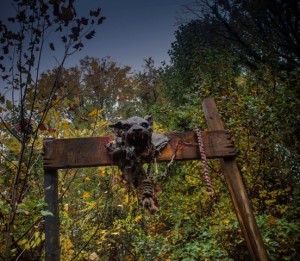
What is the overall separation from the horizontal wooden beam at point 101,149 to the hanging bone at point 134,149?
10 centimetres

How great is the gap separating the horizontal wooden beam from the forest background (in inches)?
8.7

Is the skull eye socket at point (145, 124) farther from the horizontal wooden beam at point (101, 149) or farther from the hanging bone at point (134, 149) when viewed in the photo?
the horizontal wooden beam at point (101, 149)

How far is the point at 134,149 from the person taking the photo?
2.58 meters

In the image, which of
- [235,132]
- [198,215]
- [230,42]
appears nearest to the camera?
[235,132]

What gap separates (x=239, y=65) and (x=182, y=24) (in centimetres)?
403

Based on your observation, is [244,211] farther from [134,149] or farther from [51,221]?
[51,221]

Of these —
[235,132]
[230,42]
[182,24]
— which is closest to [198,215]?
[235,132]

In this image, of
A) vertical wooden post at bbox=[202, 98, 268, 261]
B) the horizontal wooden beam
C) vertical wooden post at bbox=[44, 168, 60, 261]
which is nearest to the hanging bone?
the horizontal wooden beam

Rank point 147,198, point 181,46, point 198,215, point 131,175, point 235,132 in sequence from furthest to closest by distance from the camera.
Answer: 1. point 181,46
2. point 198,215
3. point 235,132
4. point 131,175
5. point 147,198

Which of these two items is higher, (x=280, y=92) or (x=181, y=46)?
(x=181, y=46)

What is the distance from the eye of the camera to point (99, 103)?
1369 centimetres

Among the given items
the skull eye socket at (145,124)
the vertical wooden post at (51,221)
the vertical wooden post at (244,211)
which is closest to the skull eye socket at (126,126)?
the skull eye socket at (145,124)

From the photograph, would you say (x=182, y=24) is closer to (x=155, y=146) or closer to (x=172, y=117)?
(x=172, y=117)

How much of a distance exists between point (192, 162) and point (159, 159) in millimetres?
3991
